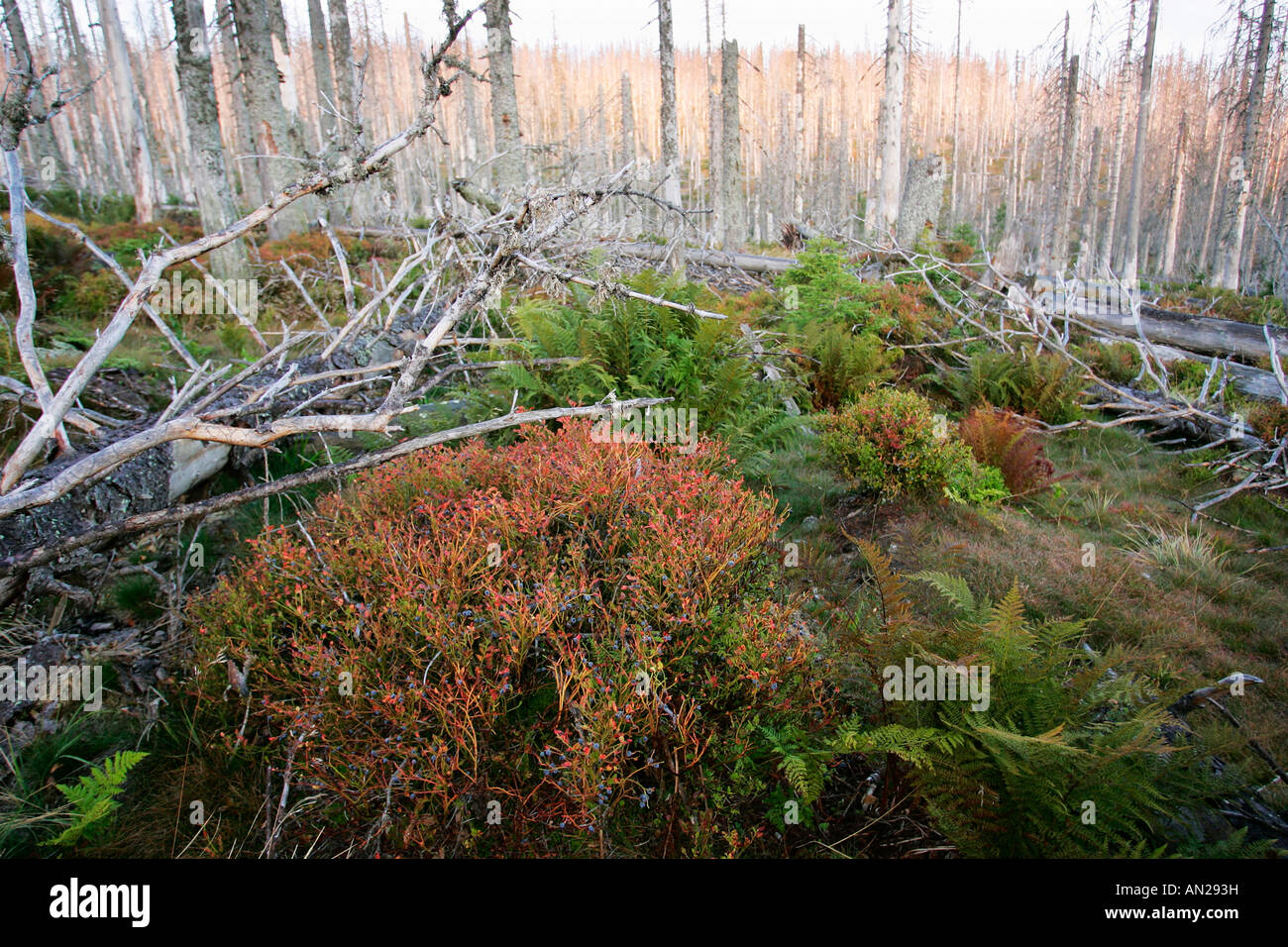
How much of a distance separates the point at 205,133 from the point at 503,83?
540 cm

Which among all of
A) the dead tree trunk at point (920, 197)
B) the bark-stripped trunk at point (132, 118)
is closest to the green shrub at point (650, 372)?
the dead tree trunk at point (920, 197)

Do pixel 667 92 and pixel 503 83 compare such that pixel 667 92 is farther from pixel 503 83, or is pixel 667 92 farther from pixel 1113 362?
pixel 1113 362

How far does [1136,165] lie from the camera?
2570 centimetres

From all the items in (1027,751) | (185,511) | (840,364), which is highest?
(185,511)

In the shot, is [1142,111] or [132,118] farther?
[1142,111]

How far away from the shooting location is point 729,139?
2008 centimetres

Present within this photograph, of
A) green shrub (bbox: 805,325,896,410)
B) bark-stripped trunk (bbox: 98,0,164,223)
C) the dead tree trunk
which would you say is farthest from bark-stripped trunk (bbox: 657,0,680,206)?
bark-stripped trunk (bbox: 98,0,164,223)

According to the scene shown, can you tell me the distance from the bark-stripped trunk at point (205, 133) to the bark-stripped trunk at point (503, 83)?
15.0ft

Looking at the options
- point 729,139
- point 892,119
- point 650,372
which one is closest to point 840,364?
point 650,372

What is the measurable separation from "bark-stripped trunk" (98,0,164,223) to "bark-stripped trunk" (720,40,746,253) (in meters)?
15.2
